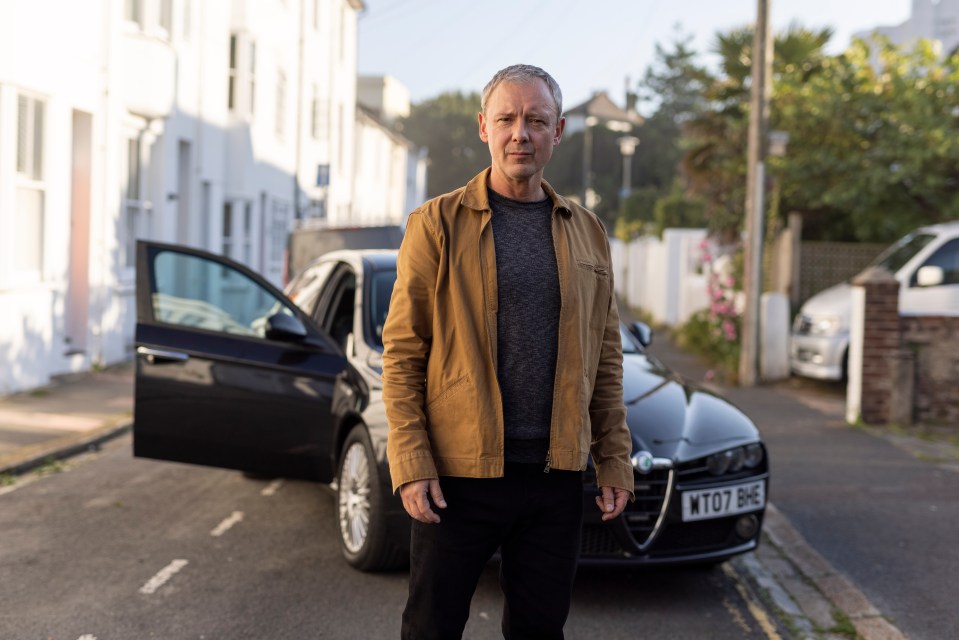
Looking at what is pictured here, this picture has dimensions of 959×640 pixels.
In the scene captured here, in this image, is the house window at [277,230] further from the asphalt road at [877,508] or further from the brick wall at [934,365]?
the brick wall at [934,365]

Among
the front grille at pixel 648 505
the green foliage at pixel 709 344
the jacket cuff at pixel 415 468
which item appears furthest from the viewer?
the green foliage at pixel 709 344

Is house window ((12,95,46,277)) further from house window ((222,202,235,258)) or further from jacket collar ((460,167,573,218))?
jacket collar ((460,167,573,218))

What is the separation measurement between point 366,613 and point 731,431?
6.60 feet

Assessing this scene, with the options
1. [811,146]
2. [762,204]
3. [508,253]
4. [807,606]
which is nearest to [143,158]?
[762,204]

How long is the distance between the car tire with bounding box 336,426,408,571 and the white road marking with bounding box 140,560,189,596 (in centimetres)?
83

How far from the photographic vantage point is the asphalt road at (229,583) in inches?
192

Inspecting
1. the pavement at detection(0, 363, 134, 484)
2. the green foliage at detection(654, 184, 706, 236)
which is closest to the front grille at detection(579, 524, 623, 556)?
the pavement at detection(0, 363, 134, 484)

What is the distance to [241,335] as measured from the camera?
654cm

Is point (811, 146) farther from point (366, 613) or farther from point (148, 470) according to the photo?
point (366, 613)

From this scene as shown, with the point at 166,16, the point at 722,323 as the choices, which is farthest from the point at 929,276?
the point at 166,16

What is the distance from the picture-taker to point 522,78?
9.81 feet

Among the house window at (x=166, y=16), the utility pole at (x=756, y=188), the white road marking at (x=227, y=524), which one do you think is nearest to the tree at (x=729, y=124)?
the utility pole at (x=756, y=188)

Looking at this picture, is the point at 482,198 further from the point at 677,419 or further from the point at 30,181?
the point at 30,181

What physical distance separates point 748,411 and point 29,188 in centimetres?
812
